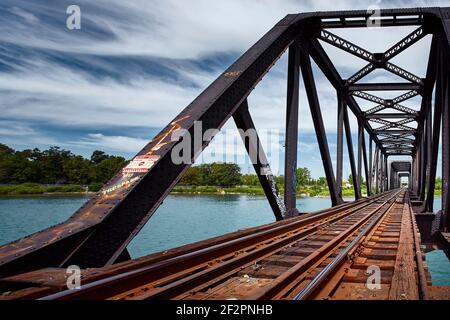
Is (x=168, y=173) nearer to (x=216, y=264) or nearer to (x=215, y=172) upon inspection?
(x=216, y=264)

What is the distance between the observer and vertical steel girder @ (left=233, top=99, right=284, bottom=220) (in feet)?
25.4

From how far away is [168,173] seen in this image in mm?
5234

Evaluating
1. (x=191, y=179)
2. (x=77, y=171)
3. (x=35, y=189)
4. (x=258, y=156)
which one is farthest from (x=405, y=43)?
(x=191, y=179)

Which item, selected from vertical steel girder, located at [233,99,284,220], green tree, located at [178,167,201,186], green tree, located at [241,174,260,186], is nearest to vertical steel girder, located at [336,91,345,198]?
vertical steel girder, located at [233,99,284,220]

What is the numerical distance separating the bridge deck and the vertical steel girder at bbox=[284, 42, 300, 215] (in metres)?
3.32

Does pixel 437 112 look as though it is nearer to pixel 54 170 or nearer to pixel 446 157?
pixel 446 157

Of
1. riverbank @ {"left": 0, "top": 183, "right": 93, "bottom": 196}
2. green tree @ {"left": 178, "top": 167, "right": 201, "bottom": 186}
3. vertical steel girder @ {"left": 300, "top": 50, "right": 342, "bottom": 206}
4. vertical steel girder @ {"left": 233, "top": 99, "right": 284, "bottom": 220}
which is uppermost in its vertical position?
vertical steel girder @ {"left": 300, "top": 50, "right": 342, "bottom": 206}

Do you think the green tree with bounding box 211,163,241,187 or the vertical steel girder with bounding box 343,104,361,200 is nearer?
the vertical steel girder with bounding box 343,104,361,200

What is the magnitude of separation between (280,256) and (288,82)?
643cm

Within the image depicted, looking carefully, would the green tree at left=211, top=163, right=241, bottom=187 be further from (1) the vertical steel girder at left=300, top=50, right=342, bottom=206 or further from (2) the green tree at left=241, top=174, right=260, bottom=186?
(1) the vertical steel girder at left=300, top=50, right=342, bottom=206

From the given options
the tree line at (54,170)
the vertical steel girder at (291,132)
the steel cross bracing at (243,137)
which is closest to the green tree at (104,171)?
the tree line at (54,170)

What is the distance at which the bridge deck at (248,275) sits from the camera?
130 inches

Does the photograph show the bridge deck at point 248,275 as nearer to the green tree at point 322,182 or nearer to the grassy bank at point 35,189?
the grassy bank at point 35,189

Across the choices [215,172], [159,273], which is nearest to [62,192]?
[215,172]
